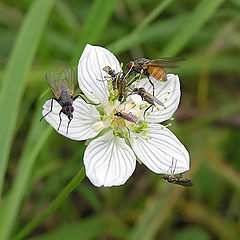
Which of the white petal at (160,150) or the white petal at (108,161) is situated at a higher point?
the white petal at (108,161)

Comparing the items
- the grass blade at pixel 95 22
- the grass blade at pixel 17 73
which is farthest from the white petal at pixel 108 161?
the grass blade at pixel 95 22

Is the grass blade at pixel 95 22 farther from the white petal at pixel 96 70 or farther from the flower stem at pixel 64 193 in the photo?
the flower stem at pixel 64 193

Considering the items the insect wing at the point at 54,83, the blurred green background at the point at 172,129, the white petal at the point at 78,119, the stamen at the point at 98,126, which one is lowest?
the blurred green background at the point at 172,129

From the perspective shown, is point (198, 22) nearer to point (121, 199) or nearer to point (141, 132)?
point (141, 132)

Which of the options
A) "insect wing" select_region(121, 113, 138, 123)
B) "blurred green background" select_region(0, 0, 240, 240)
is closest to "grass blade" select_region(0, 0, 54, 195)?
"blurred green background" select_region(0, 0, 240, 240)

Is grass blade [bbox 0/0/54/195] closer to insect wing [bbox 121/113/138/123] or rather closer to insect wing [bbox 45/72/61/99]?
insect wing [bbox 45/72/61/99]

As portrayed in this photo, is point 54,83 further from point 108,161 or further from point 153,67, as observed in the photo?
point 153,67

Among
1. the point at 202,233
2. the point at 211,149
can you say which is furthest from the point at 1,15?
the point at 202,233
